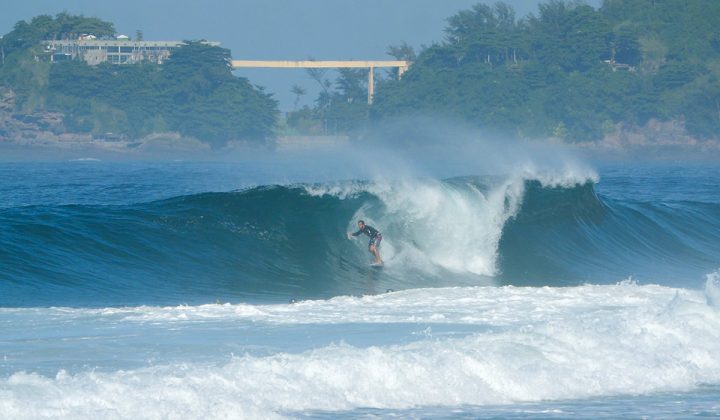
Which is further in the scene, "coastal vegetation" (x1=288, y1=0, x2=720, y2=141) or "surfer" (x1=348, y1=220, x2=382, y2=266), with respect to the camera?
"coastal vegetation" (x1=288, y1=0, x2=720, y2=141)

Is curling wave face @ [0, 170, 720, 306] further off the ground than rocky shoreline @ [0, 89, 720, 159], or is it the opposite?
curling wave face @ [0, 170, 720, 306]

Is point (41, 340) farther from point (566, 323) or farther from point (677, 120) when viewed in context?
point (677, 120)

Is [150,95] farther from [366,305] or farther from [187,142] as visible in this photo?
[366,305]

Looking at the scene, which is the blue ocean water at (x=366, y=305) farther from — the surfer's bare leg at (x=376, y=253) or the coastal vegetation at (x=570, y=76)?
the coastal vegetation at (x=570, y=76)

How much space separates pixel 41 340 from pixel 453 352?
398 cm

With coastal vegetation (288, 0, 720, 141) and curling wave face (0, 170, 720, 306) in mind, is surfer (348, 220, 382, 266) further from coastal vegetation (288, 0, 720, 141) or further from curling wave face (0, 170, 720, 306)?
coastal vegetation (288, 0, 720, 141)

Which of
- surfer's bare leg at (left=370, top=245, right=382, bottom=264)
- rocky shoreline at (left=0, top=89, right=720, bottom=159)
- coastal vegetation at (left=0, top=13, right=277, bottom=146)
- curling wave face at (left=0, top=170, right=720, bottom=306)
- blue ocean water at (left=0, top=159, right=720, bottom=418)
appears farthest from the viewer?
coastal vegetation at (left=0, top=13, right=277, bottom=146)

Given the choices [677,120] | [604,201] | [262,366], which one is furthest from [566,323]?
[677,120]

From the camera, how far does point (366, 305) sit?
14.4 metres

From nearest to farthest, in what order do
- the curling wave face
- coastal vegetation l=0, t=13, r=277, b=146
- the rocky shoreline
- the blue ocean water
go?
1. the blue ocean water
2. the curling wave face
3. the rocky shoreline
4. coastal vegetation l=0, t=13, r=277, b=146

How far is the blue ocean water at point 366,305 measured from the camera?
966 centimetres

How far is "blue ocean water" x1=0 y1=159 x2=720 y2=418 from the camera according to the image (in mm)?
9664

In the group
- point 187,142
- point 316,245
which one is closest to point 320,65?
point 187,142

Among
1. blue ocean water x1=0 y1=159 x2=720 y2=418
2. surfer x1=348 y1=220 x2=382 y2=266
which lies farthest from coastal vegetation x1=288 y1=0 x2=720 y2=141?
surfer x1=348 y1=220 x2=382 y2=266
